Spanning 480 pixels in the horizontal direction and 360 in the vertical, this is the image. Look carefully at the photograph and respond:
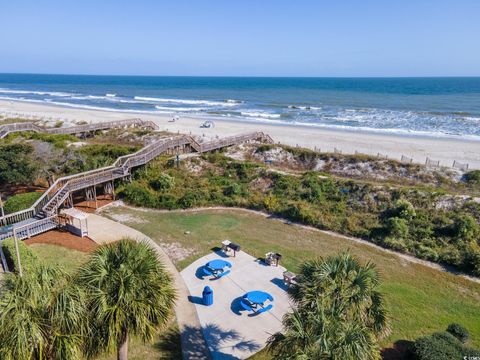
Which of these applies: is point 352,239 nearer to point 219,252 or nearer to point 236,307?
point 219,252

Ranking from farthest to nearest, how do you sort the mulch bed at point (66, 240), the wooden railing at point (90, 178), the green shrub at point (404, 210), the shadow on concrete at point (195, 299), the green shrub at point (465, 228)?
the green shrub at point (404, 210) → the wooden railing at point (90, 178) → the green shrub at point (465, 228) → the mulch bed at point (66, 240) → the shadow on concrete at point (195, 299)

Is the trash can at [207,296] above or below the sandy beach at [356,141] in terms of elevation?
below

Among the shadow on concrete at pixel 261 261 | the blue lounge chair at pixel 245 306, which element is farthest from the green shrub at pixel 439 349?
the shadow on concrete at pixel 261 261

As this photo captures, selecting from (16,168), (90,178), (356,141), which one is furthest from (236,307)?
(356,141)

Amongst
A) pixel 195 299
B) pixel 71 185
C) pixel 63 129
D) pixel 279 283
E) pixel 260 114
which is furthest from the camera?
pixel 260 114

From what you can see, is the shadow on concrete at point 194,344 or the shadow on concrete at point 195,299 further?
the shadow on concrete at point 195,299

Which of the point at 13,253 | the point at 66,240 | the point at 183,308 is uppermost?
the point at 13,253

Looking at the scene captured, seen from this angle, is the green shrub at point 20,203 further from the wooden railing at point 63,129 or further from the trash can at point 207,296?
the wooden railing at point 63,129

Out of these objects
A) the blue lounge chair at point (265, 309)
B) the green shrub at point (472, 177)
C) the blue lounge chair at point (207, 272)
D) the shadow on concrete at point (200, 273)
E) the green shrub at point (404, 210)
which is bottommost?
the shadow on concrete at point (200, 273)
